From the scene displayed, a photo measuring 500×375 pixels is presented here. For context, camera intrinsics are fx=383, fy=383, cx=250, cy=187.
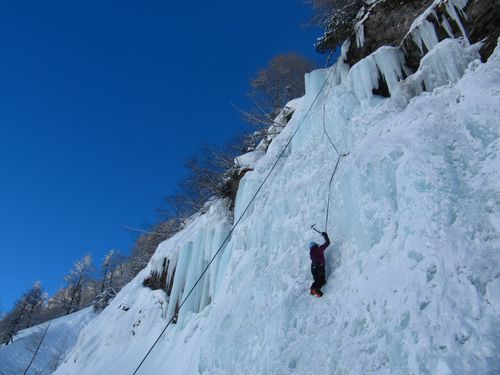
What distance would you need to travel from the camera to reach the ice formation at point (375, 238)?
3.43 meters

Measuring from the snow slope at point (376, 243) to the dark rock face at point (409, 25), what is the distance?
0.36 m

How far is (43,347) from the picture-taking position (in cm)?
2741

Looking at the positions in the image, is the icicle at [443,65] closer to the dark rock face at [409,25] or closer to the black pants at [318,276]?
the dark rock face at [409,25]

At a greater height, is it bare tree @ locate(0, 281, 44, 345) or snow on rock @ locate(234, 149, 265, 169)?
bare tree @ locate(0, 281, 44, 345)

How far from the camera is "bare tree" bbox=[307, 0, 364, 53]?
31.6ft

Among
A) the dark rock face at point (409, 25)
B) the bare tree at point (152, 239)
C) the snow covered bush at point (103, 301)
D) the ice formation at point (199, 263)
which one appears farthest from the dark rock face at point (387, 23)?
the snow covered bush at point (103, 301)

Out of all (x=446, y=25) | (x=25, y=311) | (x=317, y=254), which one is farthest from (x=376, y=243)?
(x=25, y=311)

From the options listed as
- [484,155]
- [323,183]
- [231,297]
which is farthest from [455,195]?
[231,297]

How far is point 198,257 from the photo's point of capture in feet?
33.1

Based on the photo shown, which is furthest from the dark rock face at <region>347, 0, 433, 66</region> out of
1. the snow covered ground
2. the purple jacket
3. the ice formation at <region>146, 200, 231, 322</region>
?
the snow covered ground

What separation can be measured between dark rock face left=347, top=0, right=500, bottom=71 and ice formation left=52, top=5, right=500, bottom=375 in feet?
0.74

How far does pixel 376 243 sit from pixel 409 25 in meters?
5.01

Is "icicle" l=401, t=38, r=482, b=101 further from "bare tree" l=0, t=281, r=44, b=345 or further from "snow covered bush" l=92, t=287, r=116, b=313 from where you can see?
"bare tree" l=0, t=281, r=44, b=345

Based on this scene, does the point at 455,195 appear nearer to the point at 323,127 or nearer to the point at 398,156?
the point at 398,156
